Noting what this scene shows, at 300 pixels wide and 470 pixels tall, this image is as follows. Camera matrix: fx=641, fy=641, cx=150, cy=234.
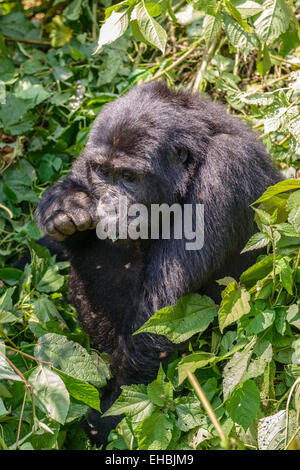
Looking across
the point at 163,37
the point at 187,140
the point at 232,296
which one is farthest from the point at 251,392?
the point at 163,37

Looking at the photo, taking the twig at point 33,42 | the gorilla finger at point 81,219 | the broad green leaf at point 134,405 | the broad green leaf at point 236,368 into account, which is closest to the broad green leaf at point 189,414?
the broad green leaf at point 134,405

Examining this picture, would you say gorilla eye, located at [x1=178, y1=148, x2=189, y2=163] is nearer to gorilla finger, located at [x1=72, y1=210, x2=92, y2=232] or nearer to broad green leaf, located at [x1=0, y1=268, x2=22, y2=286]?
gorilla finger, located at [x1=72, y1=210, x2=92, y2=232]

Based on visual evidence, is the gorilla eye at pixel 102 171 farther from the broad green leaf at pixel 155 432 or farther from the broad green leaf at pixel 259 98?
the broad green leaf at pixel 155 432

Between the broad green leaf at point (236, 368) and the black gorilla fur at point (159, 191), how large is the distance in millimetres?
538

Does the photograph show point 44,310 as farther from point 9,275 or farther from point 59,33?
point 59,33

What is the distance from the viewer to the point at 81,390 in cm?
315

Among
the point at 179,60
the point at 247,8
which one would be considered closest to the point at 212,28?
the point at 247,8

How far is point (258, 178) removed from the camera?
3.91m

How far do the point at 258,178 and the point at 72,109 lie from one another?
2.31 metres

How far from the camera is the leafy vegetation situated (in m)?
3.19

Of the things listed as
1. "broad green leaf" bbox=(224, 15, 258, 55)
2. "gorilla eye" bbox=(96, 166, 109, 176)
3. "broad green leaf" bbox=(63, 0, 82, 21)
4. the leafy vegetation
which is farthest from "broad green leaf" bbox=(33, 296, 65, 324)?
"broad green leaf" bbox=(63, 0, 82, 21)

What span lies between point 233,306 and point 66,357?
2.97 feet
